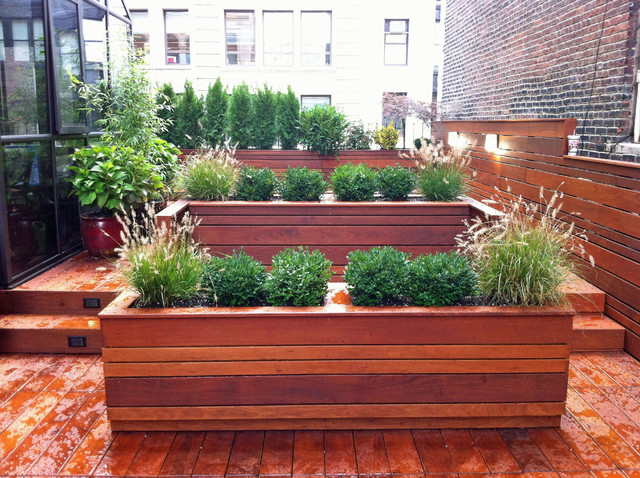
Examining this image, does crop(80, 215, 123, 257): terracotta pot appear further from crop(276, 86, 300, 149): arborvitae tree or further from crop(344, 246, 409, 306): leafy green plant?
crop(276, 86, 300, 149): arborvitae tree

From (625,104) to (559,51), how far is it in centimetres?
165

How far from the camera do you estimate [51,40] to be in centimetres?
527

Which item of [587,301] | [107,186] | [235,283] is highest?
[107,186]

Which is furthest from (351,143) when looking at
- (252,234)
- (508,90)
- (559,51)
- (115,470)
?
(115,470)

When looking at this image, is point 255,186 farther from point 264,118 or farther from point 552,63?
point 264,118

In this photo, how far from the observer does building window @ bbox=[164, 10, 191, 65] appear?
16578mm

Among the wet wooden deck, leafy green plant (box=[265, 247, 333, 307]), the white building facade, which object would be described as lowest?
the wet wooden deck

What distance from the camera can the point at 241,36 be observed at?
15656 millimetres

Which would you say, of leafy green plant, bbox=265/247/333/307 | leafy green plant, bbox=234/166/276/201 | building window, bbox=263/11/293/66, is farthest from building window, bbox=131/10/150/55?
leafy green plant, bbox=265/247/333/307

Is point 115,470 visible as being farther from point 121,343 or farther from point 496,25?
point 496,25

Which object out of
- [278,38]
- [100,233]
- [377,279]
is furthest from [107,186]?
[278,38]

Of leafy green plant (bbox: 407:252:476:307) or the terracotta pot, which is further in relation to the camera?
the terracotta pot

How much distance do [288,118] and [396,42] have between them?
10500mm

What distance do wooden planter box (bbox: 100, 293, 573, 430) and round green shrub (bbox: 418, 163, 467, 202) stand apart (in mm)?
2495
